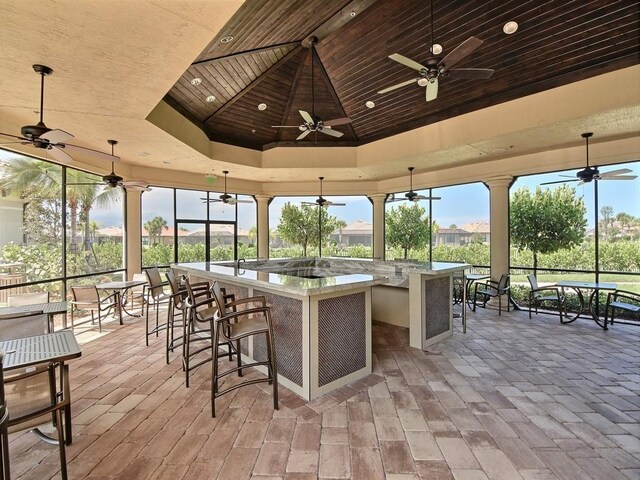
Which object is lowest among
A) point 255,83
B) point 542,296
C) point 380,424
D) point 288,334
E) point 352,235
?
point 380,424

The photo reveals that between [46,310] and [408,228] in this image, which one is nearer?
[46,310]

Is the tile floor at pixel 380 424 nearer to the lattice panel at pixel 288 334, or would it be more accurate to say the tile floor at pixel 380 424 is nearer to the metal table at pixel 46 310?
the lattice panel at pixel 288 334

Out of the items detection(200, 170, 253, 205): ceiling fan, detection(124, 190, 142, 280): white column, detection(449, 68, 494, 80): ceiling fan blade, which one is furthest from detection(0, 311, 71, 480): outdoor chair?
detection(124, 190, 142, 280): white column

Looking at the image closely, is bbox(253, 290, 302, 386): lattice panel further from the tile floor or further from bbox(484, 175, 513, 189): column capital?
bbox(484, 175, 513, 189): column capital

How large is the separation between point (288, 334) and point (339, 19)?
4197mm

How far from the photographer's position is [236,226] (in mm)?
8977

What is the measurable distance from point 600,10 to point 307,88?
4.20 metres

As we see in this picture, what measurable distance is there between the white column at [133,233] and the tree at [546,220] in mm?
8670

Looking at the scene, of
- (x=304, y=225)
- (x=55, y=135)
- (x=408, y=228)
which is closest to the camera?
(x=55, y=135)

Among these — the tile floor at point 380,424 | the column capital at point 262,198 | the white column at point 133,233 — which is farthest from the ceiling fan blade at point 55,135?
the column capital at point 262,198

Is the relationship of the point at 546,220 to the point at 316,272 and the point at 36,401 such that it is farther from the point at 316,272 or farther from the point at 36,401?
the point at 36,401

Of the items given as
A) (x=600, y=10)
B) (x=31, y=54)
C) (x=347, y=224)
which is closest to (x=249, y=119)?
(x=31, y=54)

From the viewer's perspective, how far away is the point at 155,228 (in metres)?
7.52

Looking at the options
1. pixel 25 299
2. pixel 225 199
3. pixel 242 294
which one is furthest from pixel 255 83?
pixel 25 299
